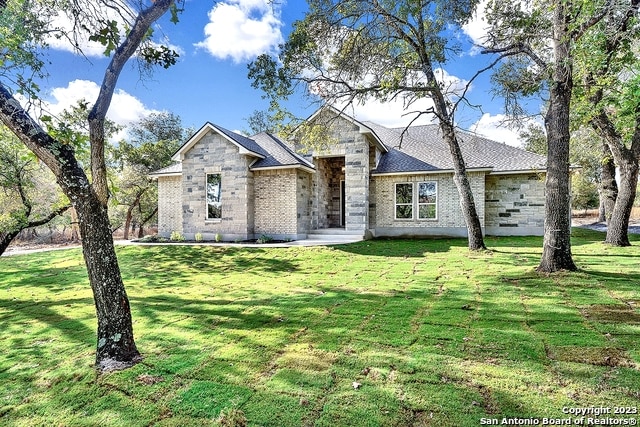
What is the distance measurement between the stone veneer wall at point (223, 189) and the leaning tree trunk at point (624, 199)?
13.2 metres

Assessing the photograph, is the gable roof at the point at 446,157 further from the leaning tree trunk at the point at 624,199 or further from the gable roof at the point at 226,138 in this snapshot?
the gable roof at the point at 226,138

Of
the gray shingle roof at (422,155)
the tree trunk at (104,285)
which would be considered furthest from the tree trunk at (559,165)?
the tree trunk at (104,285)

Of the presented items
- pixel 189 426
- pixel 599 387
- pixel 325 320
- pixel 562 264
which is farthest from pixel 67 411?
pixel 562 264

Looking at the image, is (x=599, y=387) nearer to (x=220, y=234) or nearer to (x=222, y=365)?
(x=222, y=365)

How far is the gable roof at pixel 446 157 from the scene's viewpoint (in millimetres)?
14633

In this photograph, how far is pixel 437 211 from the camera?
15.1m

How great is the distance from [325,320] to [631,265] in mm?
7313

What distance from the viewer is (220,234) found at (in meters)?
14.4

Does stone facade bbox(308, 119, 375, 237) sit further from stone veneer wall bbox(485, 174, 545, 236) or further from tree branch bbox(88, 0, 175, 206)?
tree branch bbox(88, 0, 175, 206)

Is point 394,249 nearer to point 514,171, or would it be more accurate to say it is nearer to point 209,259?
point 209,259

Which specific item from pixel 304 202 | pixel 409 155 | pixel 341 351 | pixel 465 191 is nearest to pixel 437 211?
pixel 409 155

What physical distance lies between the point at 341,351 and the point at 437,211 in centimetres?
1275

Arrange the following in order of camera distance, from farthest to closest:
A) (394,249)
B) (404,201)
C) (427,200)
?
(404,201), (427,200), (394,249)

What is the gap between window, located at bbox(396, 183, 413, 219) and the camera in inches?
610
